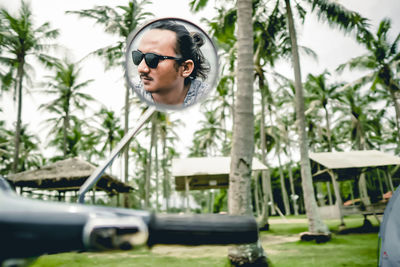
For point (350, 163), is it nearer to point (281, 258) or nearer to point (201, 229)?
point (281, 258)

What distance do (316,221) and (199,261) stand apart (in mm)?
4878

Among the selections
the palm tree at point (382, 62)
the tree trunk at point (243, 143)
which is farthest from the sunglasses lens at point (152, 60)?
the palm tree at point (382, 62)

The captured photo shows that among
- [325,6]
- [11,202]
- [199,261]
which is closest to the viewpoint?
[11,202]

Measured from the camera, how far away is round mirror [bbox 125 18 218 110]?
3.59ft

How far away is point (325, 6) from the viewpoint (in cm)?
1271

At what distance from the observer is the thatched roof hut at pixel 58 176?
1139cm

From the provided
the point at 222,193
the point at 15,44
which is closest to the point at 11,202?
the point at 15,44

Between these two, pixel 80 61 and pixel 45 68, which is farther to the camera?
pixel 45 68

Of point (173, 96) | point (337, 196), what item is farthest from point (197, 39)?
point (337, 196)

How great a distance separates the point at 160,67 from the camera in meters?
1.09

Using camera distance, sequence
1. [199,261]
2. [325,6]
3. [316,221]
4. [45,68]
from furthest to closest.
A: [45,68] < [325,6] < [316,221] < [199,261]

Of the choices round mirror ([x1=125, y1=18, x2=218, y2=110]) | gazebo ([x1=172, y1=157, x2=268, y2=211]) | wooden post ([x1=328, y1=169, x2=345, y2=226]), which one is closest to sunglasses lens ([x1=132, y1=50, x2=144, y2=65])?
round mirror ([x1=125, y1=18, x2=218, y2=110])

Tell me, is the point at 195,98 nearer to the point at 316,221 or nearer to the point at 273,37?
the point at 316,221

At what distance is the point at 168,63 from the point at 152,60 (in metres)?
0.07
